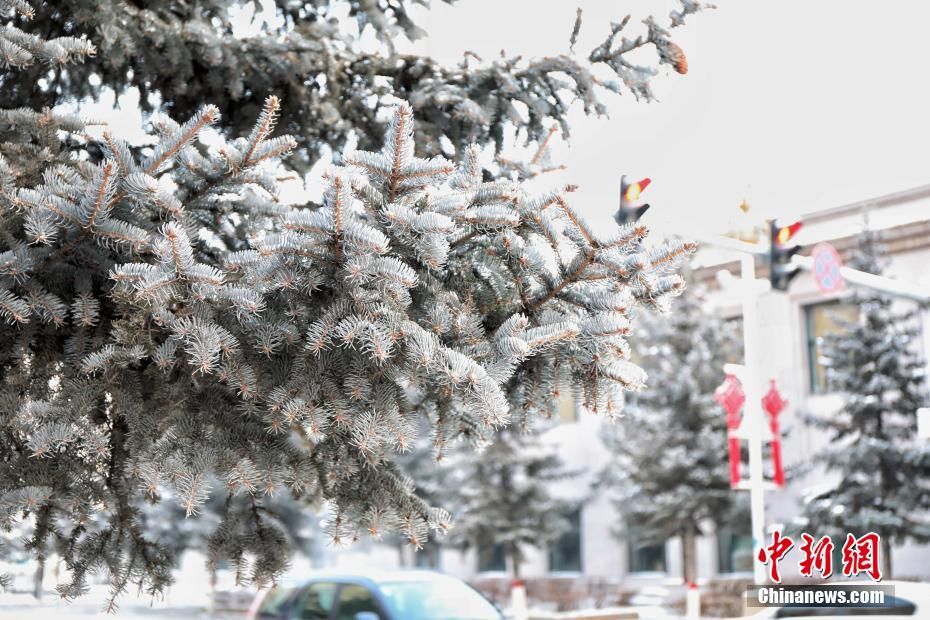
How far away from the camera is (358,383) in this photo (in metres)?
3.19

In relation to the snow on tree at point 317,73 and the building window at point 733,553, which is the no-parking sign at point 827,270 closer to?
the snow on tree at point 317,73

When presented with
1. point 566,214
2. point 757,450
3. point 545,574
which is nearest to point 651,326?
point 757,450

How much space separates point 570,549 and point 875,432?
12501 millimetres

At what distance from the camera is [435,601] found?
10633mm

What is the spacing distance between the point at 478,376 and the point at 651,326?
784 inches

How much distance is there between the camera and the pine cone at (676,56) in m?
4.60

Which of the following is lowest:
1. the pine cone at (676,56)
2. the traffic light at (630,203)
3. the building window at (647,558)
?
the building window at (647,558)

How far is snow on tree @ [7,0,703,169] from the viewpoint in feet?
15.4

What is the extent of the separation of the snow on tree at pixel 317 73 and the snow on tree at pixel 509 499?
63.9 ft

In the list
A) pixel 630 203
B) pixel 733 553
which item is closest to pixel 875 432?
pixel 733 553

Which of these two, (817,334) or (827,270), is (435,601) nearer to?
(827,270)
